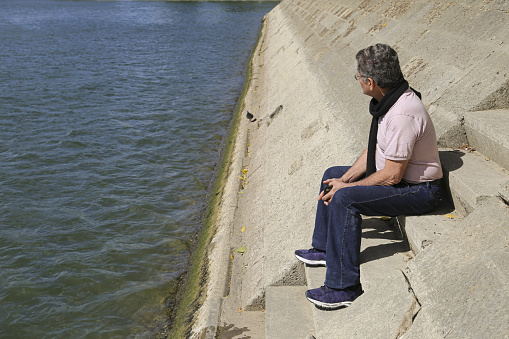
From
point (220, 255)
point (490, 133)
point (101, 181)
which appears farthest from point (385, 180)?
point (101, 181)

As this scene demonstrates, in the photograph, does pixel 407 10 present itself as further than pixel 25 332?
Yes

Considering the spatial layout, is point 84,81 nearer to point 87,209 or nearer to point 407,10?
point 87,209

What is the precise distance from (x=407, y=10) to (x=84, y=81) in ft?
40.0

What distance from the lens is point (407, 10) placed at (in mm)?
9297

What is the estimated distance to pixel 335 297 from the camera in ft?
12.8

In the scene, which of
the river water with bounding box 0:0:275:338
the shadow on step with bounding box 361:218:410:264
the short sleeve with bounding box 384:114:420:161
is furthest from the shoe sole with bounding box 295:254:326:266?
the river water with bounding box 0:0:275:338

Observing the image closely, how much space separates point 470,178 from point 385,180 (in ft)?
2.34

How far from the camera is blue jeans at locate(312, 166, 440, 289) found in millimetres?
3896

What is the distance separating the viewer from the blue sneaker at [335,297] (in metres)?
3.88

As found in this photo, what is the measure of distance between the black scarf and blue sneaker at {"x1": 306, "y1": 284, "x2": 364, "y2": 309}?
0.99 meters

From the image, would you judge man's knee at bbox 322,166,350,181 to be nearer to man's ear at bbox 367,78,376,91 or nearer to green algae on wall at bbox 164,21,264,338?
man's ear at bbox 367,78,376,91

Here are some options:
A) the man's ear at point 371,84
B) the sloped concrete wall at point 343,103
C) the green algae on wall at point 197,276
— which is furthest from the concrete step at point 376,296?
the green algae on wall at point 197,276

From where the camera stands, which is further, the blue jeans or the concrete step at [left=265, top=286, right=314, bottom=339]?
the concrete step at [left=265, top=286, right=314, bottom=339]

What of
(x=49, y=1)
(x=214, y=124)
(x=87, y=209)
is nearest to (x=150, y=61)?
(x=214, y=124)
